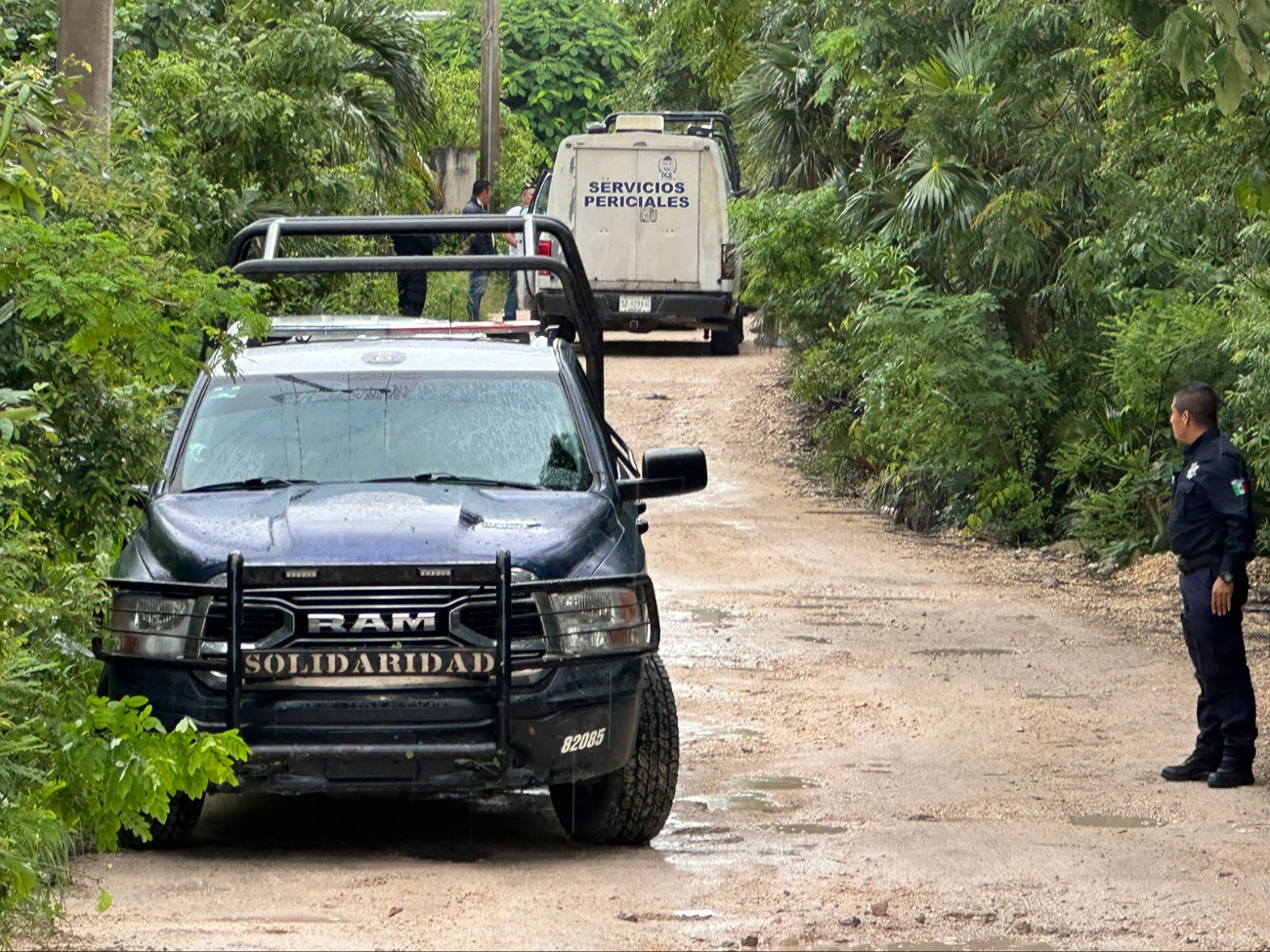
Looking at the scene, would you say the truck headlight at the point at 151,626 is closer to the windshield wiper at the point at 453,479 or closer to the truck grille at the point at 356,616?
the truck grille at the point at 356,616

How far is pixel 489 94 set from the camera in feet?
93.0

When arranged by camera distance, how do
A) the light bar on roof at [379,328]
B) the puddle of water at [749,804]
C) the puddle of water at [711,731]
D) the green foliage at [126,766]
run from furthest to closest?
the puddle of water at [711,731]
the light bar on roof at [379,328]
the puddle of water at [749,804]
the green foliage at [126,766]

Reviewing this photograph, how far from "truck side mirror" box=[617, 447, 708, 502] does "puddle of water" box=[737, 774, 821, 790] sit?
1.39 m

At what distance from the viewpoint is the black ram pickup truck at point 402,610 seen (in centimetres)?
625

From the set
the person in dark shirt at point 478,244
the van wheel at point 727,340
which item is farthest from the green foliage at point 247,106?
the van wheel at point 727,340

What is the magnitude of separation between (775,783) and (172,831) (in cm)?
263

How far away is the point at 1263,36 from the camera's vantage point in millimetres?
8883

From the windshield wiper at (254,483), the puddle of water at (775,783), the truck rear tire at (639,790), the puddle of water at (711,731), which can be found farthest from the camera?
the puddle of water at (711,731)

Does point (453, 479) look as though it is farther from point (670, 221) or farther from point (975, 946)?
point (670, 221)

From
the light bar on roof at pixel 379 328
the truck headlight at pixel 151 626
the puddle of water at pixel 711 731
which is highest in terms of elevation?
the light bar on roof at pixel 379 328

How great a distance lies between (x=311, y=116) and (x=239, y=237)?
7634 mm

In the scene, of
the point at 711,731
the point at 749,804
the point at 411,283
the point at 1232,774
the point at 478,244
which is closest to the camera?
the point at 749,804

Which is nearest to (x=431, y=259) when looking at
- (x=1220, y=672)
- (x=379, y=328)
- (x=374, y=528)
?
(x=379, y=328)

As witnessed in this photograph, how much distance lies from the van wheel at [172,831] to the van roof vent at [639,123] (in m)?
17.3
